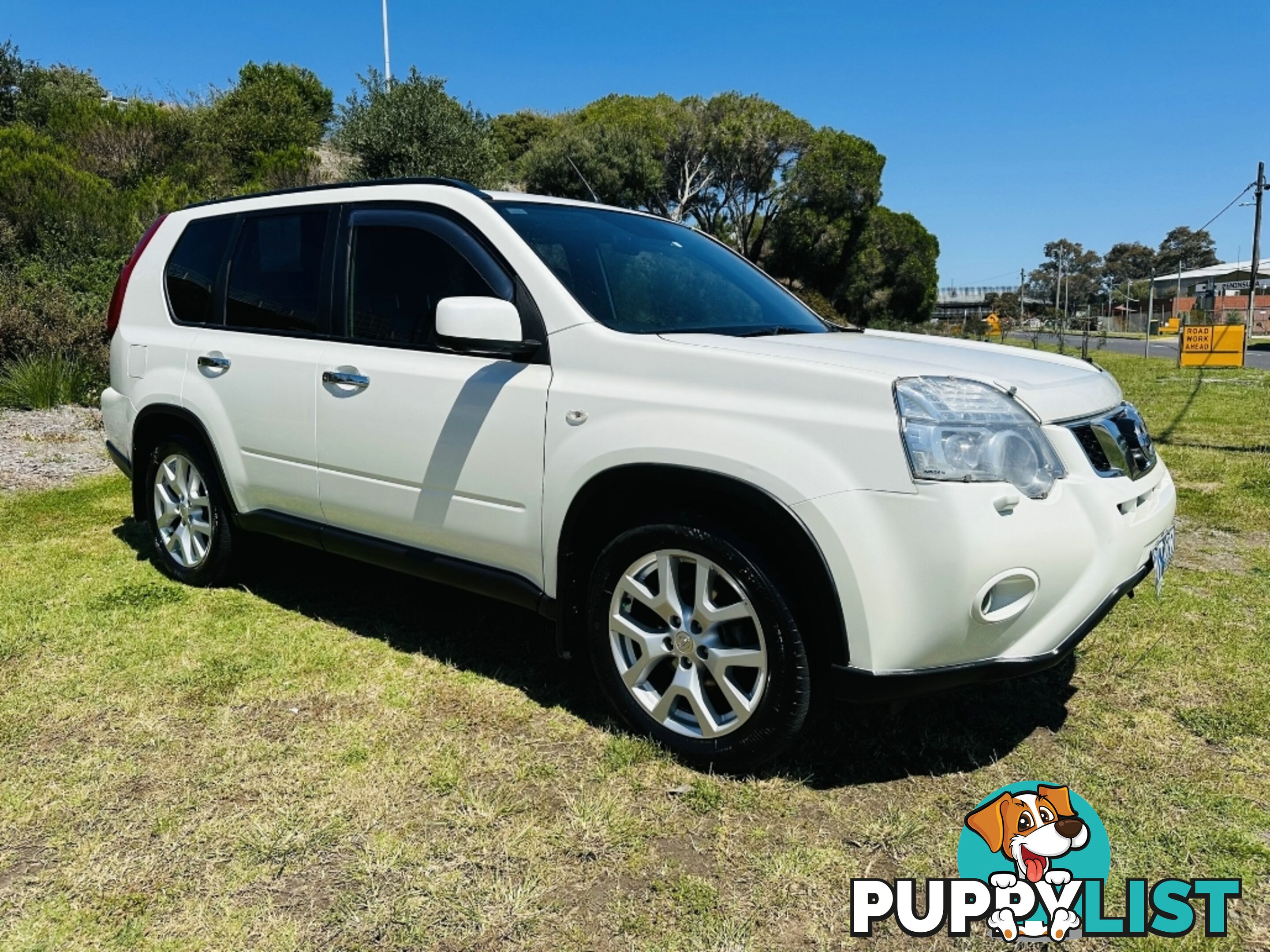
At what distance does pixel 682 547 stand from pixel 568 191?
33.1m

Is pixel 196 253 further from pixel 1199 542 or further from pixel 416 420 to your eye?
pixel 1199 542

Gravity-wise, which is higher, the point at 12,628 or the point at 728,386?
the point at 728,386

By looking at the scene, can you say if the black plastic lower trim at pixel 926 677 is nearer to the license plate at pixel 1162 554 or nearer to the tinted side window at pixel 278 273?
the license plate at pixel 1162 554

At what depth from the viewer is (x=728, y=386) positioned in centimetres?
271

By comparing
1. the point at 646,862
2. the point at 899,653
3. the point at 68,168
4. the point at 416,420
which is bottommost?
the point at 646,862

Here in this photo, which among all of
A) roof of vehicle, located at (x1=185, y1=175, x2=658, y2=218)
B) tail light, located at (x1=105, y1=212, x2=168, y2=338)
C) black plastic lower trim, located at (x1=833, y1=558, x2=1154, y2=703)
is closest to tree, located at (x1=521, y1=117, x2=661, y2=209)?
tail light, located at (x1=105, y1=212, x2=168, y2=338)

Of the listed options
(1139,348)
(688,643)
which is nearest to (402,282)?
(688,643)

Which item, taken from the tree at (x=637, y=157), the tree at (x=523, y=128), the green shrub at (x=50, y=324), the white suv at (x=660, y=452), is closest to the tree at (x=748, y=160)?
the tree at (x=637, y=157)

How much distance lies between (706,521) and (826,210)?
36.0 m

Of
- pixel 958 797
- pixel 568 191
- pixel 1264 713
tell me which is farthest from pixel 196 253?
pixel 568 191

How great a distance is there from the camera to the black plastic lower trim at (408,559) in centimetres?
323

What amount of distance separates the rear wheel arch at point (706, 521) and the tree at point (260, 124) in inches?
897

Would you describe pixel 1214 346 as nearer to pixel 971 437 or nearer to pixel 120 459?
pixel 971 437

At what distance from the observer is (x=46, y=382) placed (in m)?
9.60
